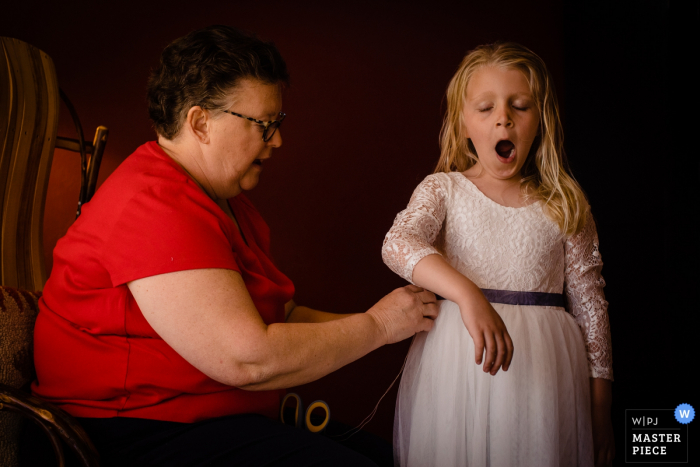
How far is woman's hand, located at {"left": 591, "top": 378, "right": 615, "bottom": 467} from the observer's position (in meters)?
1.15

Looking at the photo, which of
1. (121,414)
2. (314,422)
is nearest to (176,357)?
(121,414)

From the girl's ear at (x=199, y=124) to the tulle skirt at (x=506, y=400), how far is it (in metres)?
0.64

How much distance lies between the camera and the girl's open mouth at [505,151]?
3.92 ft

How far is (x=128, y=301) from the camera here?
3.03 ft

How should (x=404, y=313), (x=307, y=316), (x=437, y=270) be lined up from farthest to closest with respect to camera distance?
(x=307, y=316), (x=404, y=313), (x=437, y=270)

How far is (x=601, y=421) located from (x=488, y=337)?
0.49 m

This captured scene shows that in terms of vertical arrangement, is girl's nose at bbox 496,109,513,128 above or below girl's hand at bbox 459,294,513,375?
above

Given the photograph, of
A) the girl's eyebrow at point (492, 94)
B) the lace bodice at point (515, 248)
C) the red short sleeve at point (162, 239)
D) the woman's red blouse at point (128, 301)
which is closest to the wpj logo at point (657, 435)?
the lace bodice at point (515, 248)

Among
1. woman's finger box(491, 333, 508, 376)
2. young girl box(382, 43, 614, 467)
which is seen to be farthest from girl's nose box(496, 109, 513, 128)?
woman's finger box(491, 333, 508, 376)

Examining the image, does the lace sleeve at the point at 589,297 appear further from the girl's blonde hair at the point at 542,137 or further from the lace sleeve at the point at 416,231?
the lace sleeve at the point at 416,231

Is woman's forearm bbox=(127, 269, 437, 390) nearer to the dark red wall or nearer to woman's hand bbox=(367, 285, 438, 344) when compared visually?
woman's hand bbox=(367, 285, 438, 344)

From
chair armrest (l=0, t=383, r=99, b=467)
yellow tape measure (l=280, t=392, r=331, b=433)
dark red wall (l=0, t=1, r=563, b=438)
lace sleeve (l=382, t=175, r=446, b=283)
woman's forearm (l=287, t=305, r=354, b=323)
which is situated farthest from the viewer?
dark red wall (l=0, t=1, r=563, b=438)

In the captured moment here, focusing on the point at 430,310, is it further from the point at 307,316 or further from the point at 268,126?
the point at 268,126

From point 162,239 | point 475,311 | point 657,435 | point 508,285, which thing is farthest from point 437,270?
point 657,435
